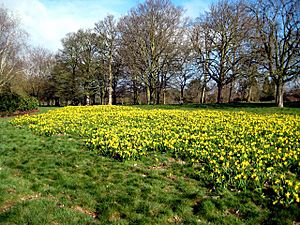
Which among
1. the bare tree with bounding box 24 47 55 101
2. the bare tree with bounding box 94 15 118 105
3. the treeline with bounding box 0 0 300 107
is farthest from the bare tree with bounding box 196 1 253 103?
the bare tree with bounding box 24 47 55 101

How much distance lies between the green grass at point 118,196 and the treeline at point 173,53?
2032 cm

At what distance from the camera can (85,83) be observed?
40000 millimetres

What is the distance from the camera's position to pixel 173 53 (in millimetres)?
30188

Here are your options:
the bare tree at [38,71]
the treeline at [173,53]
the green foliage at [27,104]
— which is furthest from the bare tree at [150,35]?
the bare tree at [38,71]

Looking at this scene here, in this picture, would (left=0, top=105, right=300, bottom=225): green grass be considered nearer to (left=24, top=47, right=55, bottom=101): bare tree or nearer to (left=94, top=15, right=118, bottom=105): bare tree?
(left=94, top=15, right=118, bottom=105): bare tree

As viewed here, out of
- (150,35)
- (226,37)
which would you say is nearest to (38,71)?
(150,35)

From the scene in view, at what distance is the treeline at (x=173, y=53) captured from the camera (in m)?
24.3

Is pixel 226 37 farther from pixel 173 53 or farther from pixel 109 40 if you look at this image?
pixel 109 40

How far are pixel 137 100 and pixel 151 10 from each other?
14.5 meters

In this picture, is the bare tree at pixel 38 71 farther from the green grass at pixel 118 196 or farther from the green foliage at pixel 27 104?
the green grass at pixel 118 196

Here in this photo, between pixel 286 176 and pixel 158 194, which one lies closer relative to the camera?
pixel 158 194

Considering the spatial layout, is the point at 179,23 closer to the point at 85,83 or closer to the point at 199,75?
the point at 199,75

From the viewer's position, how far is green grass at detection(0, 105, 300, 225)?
14.3 feet

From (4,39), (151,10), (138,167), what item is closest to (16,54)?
(4,39)
